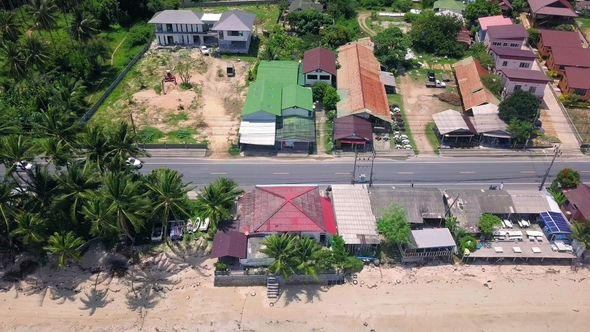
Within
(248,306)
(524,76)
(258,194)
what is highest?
(524,76)

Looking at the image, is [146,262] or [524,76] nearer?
[146,262]

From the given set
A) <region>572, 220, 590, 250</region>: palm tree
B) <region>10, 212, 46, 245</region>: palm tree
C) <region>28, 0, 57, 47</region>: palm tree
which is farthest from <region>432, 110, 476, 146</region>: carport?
<region>28, 0, 57, 47</region>: palm tree

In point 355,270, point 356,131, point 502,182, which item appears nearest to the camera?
point 355,270

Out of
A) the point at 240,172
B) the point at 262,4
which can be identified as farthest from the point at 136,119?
the point at 262,4

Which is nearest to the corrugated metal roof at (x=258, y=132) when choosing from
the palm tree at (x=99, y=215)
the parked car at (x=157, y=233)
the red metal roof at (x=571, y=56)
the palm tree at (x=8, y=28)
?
the parked car at (x=157, y=233)

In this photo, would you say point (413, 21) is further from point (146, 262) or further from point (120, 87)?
point (146, 262)

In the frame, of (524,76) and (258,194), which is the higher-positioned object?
(524,76)

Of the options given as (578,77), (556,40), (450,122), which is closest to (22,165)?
(450,122)

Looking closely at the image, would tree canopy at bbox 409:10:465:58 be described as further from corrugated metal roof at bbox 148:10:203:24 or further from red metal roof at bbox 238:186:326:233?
red metal roof at bbox 238:186:326:233
